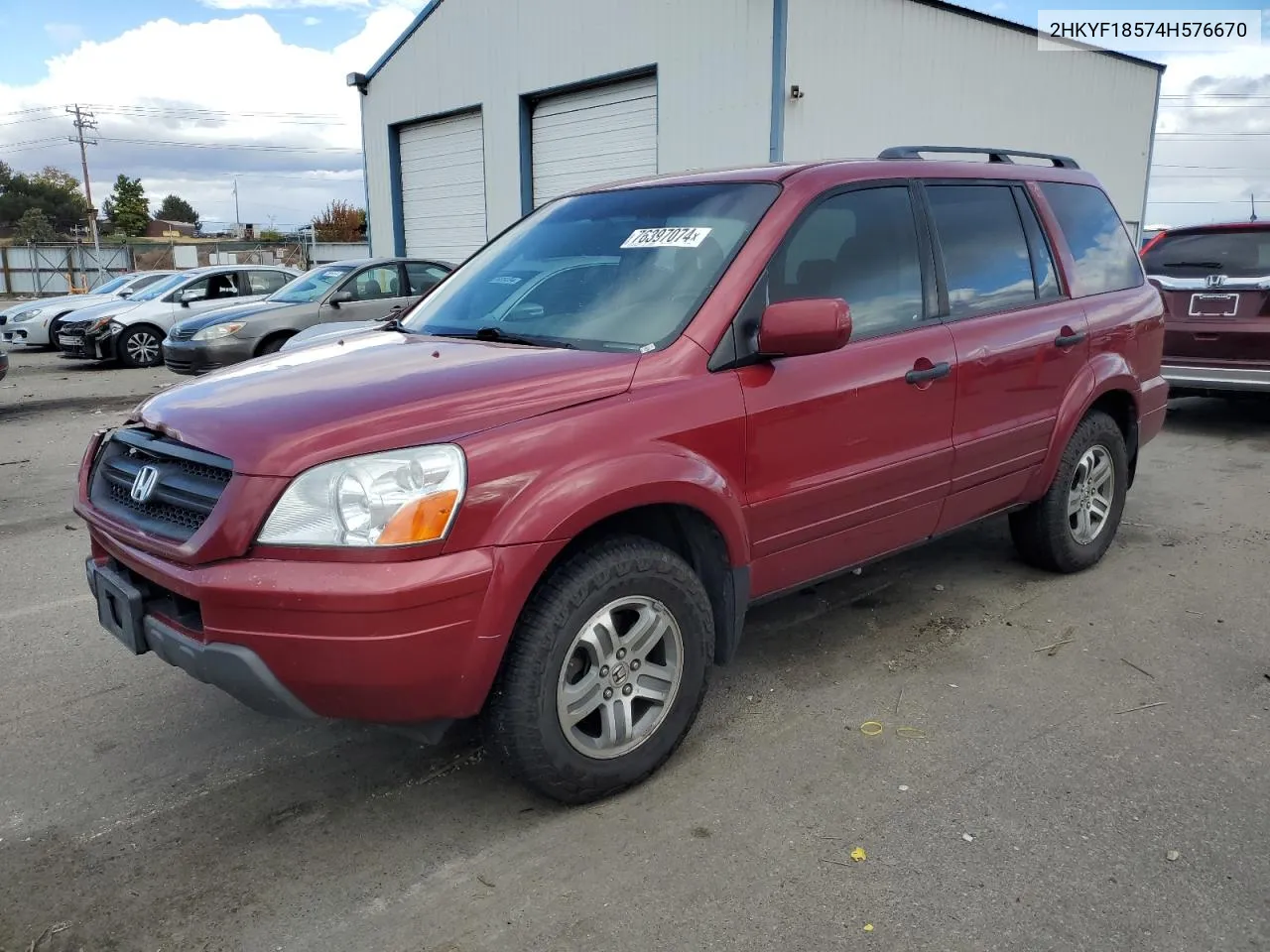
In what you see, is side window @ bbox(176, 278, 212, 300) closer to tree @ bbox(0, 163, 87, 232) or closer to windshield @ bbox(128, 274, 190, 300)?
windshield @ bbox(128, 274, 190, 300)

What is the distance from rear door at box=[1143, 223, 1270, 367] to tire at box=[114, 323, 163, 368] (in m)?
13.1

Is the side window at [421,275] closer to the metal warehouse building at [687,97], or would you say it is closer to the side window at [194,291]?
the metal warehouse building at [687,97]

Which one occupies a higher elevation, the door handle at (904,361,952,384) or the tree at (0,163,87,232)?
the tree at (0,163,87,232)

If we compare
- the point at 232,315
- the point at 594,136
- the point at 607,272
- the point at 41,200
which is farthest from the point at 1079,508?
the point at 41,200

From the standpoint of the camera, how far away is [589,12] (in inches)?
619

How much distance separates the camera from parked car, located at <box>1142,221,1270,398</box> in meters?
7.73

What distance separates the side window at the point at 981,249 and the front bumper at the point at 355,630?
2249 millimetres

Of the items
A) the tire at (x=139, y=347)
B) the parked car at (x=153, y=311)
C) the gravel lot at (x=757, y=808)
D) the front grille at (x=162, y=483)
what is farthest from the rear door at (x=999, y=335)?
the tire at (x=139, y=347)

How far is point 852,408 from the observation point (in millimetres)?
3371

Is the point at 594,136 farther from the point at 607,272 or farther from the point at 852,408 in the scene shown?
the point at 852,408

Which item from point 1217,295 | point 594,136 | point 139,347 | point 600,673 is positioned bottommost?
point 139,347

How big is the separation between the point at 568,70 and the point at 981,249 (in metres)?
13.7

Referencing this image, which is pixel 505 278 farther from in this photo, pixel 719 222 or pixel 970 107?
pixel 970 107

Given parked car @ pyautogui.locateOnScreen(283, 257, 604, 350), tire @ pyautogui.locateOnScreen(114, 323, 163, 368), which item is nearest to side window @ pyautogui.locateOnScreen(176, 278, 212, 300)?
tire @ pyautogui.locateOnScreen(114, 323, 163, 368)
